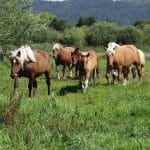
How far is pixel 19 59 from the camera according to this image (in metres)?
21.0

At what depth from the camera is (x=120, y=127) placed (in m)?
14.7

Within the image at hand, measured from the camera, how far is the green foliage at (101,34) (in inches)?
3557

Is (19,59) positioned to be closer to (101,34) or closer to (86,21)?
(101,34)

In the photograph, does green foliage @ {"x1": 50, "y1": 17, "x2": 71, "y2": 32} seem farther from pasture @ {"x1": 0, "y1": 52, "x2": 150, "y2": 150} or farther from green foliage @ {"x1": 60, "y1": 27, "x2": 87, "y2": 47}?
pasture @ {"x1": 0, "y1": 52, "x2": 150, "y2": 150}

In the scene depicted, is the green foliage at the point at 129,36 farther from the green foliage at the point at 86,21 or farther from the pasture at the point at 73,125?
the pasture at the point at 73,125

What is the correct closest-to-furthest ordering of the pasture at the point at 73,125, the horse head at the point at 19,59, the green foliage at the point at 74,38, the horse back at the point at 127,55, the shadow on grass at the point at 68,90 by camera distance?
the pasture at the point at 73,125 < the horse head at the point at 19,59 < the shadow on grass at the point at 68,90 < the horse back at the point at 127,55 < the green foliage at the point at 74,38

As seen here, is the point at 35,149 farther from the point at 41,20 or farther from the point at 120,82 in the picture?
the point at 41,20

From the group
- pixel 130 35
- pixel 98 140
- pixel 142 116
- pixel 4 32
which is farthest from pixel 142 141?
pixel 130 35

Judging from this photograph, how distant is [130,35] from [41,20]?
51.0m

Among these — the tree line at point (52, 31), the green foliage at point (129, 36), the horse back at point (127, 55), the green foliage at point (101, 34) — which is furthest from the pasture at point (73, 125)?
the green foliage at point (129, 36)

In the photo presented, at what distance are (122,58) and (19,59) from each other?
6.21m

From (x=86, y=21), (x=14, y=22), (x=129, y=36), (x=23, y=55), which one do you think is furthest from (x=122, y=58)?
(x=86, y=21)

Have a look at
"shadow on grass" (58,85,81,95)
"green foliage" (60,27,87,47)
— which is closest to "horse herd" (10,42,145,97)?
"shadow on grass" (58,85,81,95)

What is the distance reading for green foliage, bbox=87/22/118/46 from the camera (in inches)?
3557
